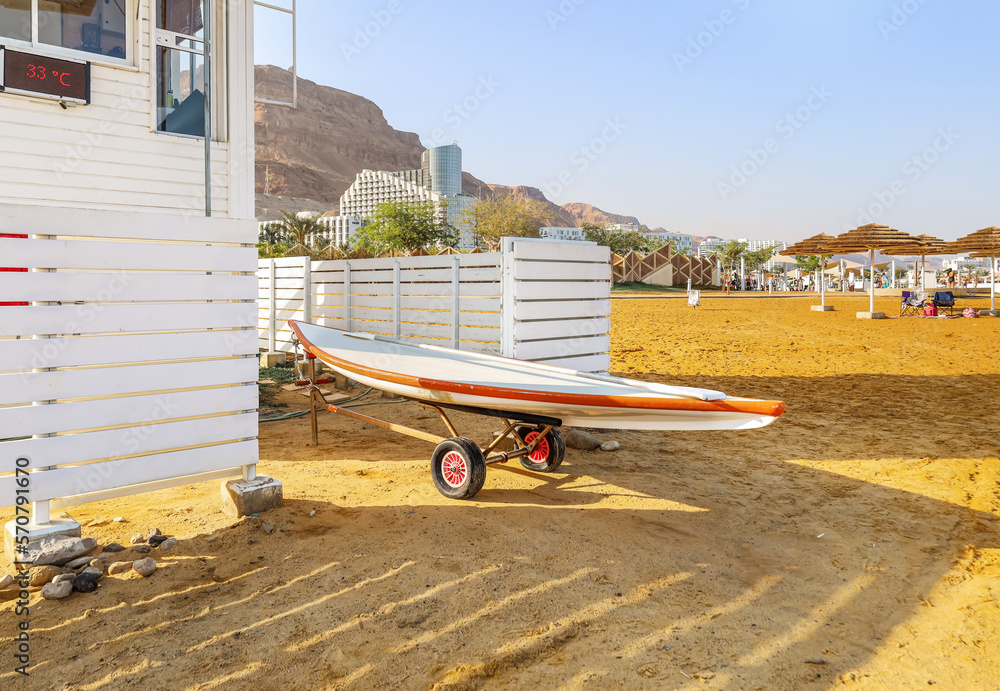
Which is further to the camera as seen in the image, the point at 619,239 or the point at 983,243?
the point at 619,239

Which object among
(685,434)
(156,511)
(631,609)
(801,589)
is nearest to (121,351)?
(156,511)

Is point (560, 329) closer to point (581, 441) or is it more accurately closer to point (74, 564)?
point (581, 441)

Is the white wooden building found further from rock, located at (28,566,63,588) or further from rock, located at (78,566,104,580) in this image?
rock, located at (78,566,104,580)

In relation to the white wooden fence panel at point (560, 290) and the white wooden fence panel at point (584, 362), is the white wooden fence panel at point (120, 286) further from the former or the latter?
the white wooden fence panel at point (584, 362)

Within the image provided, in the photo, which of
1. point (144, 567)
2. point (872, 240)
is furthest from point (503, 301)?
point (872, 240)

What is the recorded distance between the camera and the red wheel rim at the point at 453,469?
4.95 metres

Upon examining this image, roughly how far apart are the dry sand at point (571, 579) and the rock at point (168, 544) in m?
0.08

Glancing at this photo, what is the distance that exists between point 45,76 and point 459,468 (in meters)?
5.98

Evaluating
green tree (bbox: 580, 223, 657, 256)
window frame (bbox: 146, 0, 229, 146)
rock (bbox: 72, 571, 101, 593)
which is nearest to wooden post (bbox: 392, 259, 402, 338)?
window frame (bbox: 146, 0, 229, 146)

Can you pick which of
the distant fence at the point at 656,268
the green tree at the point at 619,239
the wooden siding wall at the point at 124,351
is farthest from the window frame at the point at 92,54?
the green tree at the point at 619,239

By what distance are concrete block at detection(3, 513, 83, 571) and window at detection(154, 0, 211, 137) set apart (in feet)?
16.6

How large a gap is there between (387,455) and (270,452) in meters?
1.23

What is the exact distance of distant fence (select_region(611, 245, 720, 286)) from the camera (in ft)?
201

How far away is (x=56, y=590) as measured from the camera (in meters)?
3.32
